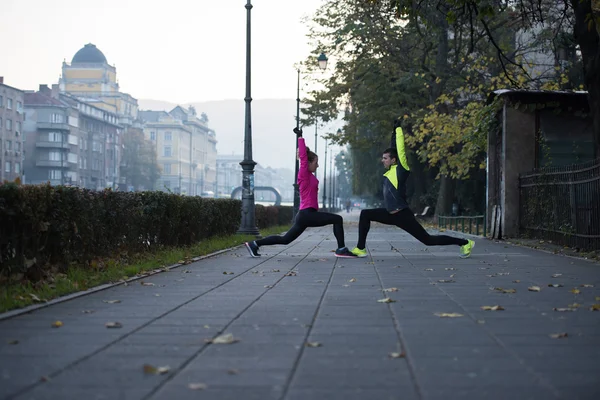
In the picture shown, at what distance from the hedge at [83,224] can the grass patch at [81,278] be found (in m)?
0.19

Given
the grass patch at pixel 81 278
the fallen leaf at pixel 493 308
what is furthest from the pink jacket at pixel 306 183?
the fallen leaf at pixel 493 308

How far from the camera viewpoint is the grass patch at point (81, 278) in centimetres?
796

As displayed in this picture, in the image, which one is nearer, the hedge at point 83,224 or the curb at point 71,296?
the curb at point 71,296

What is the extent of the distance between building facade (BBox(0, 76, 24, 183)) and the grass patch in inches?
3272

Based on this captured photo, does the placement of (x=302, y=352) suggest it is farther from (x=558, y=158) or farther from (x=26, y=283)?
(x=558, y=158)

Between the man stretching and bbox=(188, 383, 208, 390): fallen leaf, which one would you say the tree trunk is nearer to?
the man stretching

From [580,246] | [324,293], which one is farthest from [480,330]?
[580,246]

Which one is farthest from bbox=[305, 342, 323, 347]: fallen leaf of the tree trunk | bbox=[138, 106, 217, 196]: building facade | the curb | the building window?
bbox=[138, 106, 217, 196]: building facade

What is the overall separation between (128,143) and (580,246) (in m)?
126

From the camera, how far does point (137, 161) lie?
136375mm

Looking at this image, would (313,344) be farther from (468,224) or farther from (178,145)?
(178,145)

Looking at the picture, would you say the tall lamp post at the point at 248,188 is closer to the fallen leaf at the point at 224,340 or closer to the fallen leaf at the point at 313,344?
the fallen leaf at the point at 224,340

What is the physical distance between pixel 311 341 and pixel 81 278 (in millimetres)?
4829

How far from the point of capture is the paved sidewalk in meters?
4.44
